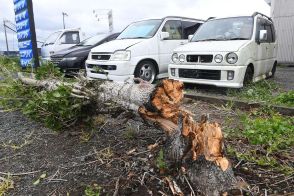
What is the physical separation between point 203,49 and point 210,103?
1.38 m

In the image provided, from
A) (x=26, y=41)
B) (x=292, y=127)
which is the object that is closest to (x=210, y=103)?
(x=292, y=127)

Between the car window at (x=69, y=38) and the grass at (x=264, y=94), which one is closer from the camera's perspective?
the grass at (x=264, y=94)

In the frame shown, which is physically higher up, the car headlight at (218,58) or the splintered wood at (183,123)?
the car headlight at (218,58)

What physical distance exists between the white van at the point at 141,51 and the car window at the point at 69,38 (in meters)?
5.27

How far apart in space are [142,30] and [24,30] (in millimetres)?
2940

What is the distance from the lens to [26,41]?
282 inches

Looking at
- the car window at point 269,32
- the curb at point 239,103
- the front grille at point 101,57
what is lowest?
the curb at point 239,103

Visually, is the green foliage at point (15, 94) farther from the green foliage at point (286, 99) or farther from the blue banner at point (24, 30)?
the green foliage at point (286, 99)

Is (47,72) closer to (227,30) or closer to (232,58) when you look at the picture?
(232,58)

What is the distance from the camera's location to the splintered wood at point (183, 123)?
229 centimetres

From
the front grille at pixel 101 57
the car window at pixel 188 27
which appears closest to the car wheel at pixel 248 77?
the car window at pixel 188 27

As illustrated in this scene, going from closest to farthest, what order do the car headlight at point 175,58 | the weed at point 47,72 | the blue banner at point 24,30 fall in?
the weed at point 47,72, the car headlight at point 175,58, the blue banner at point 24,30

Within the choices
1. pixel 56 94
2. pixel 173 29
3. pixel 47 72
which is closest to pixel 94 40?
pixel 173 29

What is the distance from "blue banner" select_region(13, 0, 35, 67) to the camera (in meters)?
6.82
